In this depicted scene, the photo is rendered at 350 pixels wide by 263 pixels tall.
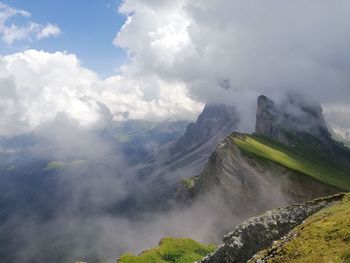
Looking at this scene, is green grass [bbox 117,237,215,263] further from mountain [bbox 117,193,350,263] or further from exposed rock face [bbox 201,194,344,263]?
exposed rock face [bbox 201,194,344,263]

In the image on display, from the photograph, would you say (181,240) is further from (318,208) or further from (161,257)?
(318,208)

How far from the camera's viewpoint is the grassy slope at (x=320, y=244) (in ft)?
85.5

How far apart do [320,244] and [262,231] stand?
A: 704 inches

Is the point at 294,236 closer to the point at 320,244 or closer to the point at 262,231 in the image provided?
the point at 320,244

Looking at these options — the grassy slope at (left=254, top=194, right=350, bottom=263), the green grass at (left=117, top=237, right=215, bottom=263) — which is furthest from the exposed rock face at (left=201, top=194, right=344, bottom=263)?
the green grass at (left=117, top=237, right=215, bottom=263)

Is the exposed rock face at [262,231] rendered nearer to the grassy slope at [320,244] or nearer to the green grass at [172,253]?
the grassy slope at [320,244]

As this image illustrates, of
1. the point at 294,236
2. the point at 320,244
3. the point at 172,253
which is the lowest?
the point at 172,253

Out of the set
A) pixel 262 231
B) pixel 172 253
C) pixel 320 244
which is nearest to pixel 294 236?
pixel 320 244

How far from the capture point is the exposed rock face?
4688cm

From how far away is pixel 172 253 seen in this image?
111375 millimetres

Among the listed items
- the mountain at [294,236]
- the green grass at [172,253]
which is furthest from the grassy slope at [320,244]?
the green grass at [172,253]

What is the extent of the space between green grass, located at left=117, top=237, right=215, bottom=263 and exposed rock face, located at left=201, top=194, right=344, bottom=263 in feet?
189

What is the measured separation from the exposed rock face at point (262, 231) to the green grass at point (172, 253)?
57609 millimetres

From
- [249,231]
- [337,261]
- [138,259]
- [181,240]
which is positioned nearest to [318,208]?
[249,231]
